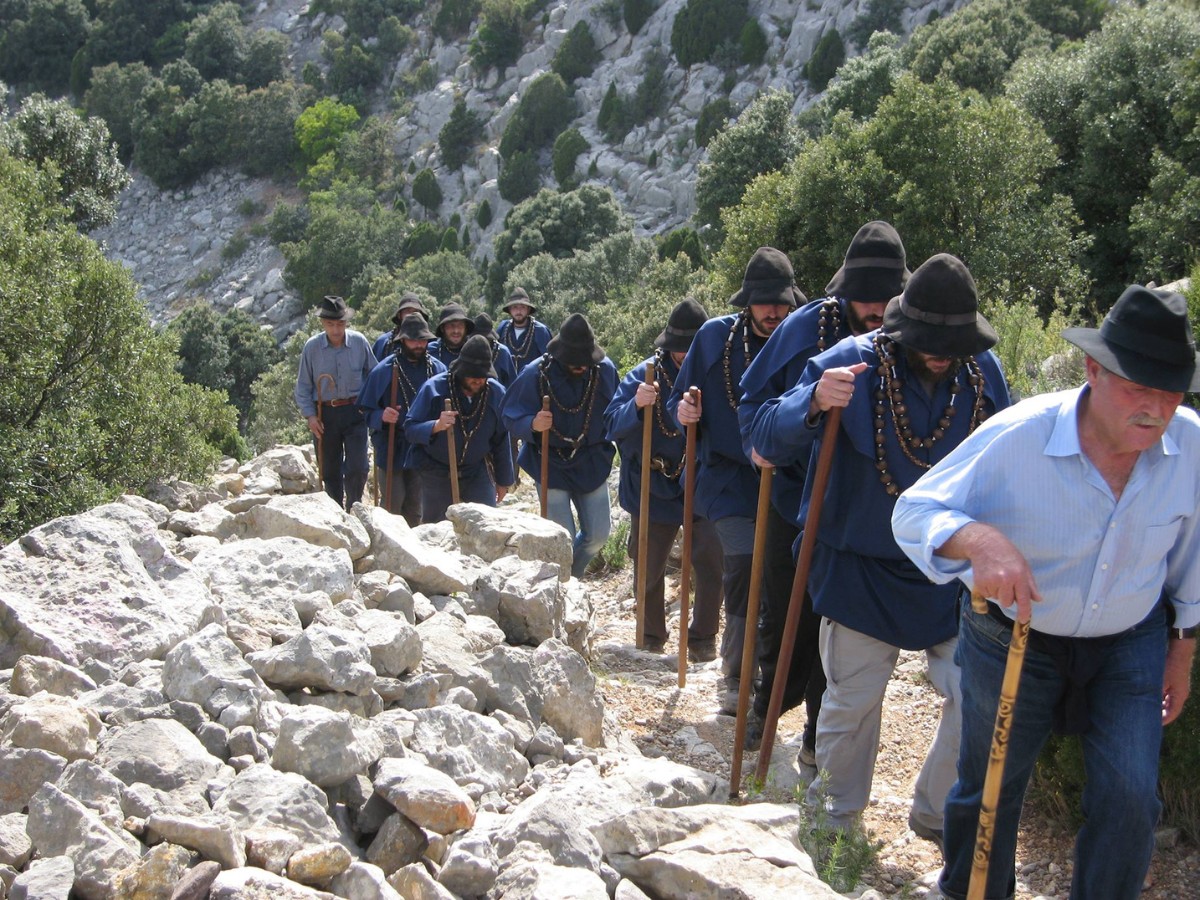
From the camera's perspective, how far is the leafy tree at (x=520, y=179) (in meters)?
61.1

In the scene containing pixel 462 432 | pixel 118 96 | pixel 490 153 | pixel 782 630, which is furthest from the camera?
pixel 118 96

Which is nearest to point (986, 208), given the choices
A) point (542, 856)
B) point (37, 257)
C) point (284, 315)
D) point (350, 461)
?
point (350, 461)

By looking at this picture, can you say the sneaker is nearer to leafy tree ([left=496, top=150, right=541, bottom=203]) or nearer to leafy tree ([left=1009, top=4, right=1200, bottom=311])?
leafy tree ([left=1009, top=4, right=1200, bottom=311])

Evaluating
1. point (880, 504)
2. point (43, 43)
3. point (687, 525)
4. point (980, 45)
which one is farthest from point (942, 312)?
point (43, 43)

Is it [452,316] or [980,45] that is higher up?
[980,45]

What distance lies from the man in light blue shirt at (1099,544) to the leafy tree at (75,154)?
80.2ft

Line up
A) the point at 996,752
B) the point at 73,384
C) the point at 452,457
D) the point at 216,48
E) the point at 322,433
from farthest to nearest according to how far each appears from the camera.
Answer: the point at 216,48, the point at 322,433, the point at 73,384, the point at 452,457, the point at 996,752

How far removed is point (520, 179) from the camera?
61.3 m

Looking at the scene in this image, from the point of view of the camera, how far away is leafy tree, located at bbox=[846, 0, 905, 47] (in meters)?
52.9

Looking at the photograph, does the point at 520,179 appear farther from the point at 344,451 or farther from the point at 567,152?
the point at 344,451

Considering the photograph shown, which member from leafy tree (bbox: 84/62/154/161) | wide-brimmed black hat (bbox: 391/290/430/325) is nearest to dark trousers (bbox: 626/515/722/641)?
wide-brimmed black hat (bbox: 391/290/430/325)

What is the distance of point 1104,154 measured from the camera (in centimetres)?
2377

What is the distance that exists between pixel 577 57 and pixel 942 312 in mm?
66440

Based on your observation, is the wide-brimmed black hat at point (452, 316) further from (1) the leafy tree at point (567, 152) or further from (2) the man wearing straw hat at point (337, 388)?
(1) the leafy tree at point (567, 152)
